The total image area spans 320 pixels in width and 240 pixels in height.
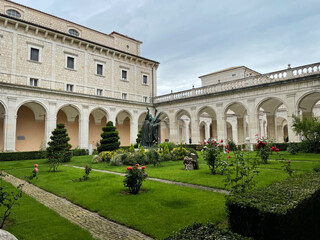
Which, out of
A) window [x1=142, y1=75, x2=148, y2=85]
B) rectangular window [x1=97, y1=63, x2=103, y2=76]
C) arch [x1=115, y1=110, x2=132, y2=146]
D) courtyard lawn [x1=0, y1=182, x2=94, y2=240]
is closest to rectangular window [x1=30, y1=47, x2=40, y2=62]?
rectangular window [x1=97, y1=63, x2=103, y2=76]

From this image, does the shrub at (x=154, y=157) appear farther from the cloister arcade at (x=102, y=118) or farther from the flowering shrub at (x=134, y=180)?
the cloister arcade at (x=102, y=118)

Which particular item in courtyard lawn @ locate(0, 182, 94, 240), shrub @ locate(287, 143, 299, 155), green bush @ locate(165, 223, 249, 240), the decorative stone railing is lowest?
courtyard lawn @ locate(0, 182, 94, 240)

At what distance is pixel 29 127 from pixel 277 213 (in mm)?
27169

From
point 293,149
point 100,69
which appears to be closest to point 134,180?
point 293,149

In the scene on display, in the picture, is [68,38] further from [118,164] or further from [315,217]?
[315,217]

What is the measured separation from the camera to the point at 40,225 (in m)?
4.22

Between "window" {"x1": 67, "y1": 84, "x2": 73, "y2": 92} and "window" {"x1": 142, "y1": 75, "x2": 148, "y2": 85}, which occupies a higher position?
"window" {"x1": 142, "y1": 75, "x2": 148, "y2": 85}

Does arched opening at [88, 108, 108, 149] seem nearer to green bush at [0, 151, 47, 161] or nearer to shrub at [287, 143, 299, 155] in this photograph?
green bush at [0, 151, 47, 161]

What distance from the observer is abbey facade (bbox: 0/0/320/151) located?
1944cm

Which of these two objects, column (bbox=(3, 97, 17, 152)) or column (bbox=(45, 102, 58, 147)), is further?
column (bbox=(45, 102, 58, 147))

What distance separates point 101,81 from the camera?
27.2m

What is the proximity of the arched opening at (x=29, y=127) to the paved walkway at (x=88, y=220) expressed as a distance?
2038cm

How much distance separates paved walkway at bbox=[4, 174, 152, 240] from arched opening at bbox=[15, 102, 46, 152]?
20.4 metres

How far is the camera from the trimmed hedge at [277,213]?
9.45ft
